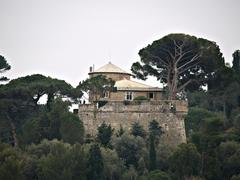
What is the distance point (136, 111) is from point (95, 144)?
586 cm

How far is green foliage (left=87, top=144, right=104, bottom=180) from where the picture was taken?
74.4m

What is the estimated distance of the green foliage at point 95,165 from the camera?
74438mm

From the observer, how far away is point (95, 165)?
7456 cm

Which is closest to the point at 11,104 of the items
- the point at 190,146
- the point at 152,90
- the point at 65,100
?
the point at 65,100

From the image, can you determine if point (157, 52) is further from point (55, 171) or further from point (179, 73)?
point (55, 171)

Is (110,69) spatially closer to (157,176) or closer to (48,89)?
(48,89)

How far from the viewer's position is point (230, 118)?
289 feet

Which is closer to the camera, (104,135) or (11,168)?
(11,168)

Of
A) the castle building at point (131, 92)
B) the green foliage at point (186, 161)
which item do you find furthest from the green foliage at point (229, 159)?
the castle building at point (131, 92)

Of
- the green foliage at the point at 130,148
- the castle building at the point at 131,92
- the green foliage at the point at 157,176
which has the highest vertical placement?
the castle building at the point at 131,92

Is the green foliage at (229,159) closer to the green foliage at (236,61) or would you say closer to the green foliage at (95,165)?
the green foliage at (95,165)

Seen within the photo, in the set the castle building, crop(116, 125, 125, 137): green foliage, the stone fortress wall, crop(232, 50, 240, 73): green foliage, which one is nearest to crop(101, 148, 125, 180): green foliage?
crop(116, 125, 125, 137): green foliage

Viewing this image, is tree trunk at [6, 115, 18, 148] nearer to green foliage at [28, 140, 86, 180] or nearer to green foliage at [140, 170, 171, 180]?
green foliage at [28, 140, 86, 180]

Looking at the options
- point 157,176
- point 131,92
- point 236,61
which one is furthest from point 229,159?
point 236,61
